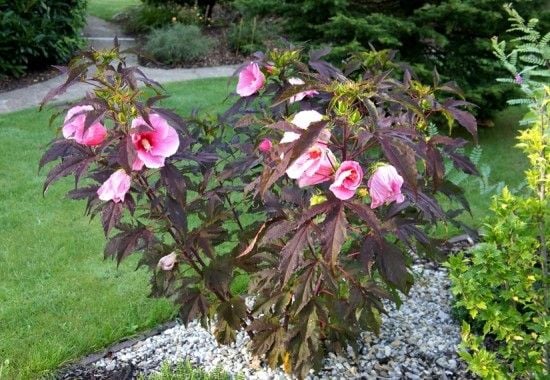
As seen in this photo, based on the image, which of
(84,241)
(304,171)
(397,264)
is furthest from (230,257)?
(84,241)

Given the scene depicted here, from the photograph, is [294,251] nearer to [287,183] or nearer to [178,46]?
[287,183]

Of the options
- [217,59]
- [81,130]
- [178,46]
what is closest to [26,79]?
[178,46]

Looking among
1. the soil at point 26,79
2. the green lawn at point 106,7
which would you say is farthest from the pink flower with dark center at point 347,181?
the green lawn at point 106,7

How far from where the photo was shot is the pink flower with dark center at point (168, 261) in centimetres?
202

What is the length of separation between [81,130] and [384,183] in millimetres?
804

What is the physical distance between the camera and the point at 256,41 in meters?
8.80

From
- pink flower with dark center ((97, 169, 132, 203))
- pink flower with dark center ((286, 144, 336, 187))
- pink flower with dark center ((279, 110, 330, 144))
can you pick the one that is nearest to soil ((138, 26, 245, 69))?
pink flower with dark center ((97, 169, 132, 203))

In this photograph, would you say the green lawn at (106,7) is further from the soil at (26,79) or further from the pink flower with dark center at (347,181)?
the pink flower with dark center at (347,181)

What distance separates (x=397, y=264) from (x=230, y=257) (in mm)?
665

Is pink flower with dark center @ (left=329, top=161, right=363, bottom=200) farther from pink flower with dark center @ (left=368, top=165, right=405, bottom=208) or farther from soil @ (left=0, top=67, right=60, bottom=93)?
soil @ (left=0, top=67, right=60, bottom=93)

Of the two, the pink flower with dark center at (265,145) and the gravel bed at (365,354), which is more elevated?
the pink flower with dark center at (265,145)

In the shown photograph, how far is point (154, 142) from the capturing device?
5.20 feet

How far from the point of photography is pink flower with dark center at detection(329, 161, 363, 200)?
1336 mm

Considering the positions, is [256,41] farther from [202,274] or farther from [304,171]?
[304,171]
